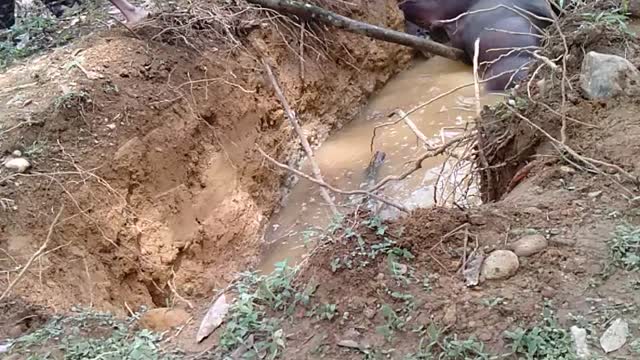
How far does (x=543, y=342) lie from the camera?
2.06 m

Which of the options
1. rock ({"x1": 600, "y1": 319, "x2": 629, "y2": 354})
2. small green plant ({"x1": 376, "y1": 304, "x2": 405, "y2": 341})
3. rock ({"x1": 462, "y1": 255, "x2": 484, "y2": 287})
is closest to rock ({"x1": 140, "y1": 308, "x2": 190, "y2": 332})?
small green plant ({"x1": 376, "y1": 304, "x2": 405, "y2": 341})

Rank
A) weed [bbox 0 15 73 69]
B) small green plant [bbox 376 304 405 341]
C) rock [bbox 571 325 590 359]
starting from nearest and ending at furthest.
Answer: rock [bbox 571 325 590 359]
small green plant [bbox 376 304 405 341]
weed [bbox 0 15 73 69]

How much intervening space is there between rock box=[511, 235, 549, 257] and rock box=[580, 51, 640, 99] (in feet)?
3.12

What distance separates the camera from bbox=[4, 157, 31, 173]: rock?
3762mm

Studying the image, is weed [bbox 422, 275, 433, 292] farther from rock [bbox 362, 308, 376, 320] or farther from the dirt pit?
rock [bbox 362, 308, 376, 320]

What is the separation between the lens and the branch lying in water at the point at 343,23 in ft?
18.3

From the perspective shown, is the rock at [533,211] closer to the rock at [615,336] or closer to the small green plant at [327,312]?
the rock at [615,336]

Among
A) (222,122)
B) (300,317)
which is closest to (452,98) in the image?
(222,122)

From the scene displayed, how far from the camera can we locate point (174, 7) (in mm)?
5000

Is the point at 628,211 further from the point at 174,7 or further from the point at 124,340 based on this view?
the point at 174,7

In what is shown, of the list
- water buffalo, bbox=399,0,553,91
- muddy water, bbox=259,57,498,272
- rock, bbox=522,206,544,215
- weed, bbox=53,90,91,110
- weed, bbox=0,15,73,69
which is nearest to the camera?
rock, bbox=522,206,544,215

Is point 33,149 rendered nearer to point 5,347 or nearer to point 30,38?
point 5,347

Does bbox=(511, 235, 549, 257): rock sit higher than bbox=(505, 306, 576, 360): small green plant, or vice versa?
bbox=(511, 235, 549, 257): rock

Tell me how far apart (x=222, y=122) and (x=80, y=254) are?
4.95ft
